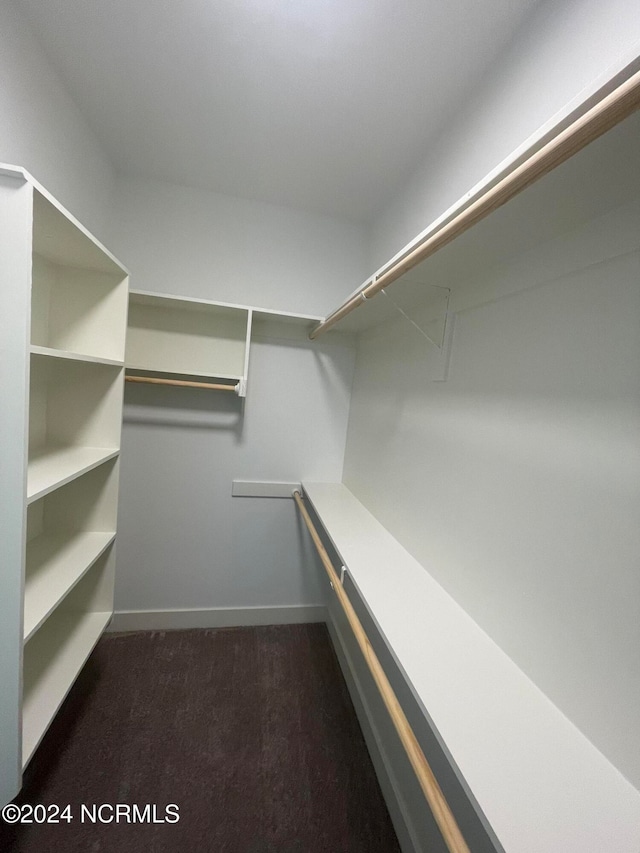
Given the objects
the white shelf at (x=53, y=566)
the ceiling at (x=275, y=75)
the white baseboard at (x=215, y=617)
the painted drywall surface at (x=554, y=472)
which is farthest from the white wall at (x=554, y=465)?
the white baseboard at (x=215, y=617)

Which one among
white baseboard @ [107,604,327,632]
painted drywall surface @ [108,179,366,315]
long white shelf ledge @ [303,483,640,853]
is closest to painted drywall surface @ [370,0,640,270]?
painted drywall surface @ [108,179,366,315]

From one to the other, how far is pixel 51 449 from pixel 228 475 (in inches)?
37.5

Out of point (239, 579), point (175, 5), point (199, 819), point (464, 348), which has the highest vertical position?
point (175, 5)

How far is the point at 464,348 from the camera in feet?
3.82

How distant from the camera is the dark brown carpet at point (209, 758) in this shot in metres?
1.25

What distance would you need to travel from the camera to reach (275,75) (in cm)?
128

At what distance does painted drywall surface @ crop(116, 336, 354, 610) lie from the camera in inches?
84.6

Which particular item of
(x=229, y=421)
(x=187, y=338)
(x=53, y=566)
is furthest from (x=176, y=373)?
→ (x=53, y=566)

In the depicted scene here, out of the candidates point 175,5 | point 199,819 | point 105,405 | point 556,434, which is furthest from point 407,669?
point 175,5

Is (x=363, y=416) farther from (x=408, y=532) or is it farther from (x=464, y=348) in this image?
(x=464, y=348)

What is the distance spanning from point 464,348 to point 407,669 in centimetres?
92

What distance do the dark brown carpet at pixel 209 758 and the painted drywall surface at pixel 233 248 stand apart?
2.12 meters

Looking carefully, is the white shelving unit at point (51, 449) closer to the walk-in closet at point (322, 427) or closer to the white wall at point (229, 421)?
the walk-in closet at point (322, 427)

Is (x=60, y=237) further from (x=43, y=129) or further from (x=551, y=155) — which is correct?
(x=551, y=155)
